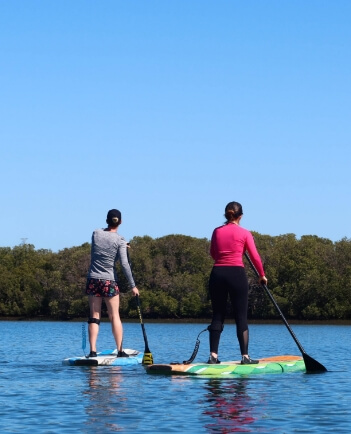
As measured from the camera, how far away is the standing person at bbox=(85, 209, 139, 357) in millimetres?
16078

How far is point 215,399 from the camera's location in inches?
432

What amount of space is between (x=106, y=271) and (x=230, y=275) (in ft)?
8.76

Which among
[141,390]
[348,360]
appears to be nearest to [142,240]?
[348,360]

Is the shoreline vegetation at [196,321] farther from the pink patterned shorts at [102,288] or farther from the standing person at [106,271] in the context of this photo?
the pink patterned shorts at [102,288]

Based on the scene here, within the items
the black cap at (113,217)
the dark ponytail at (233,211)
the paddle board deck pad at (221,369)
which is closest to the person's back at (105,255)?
the black cap at (113,217)

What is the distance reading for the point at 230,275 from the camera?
46.8ft

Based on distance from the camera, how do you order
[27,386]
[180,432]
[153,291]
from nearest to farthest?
[180,432] < [27,386] < [153,291]

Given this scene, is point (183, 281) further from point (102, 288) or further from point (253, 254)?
point (253, 254)

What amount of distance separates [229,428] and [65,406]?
216 cm

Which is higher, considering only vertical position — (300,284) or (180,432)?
(300,284)

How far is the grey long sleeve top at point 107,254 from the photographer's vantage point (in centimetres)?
1616

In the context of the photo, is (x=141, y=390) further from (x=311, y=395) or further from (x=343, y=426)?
(x=343, y=426)

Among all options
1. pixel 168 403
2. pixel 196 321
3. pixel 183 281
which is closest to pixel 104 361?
pixel 168 403

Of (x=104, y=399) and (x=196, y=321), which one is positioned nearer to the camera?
(x=104, y=399)
